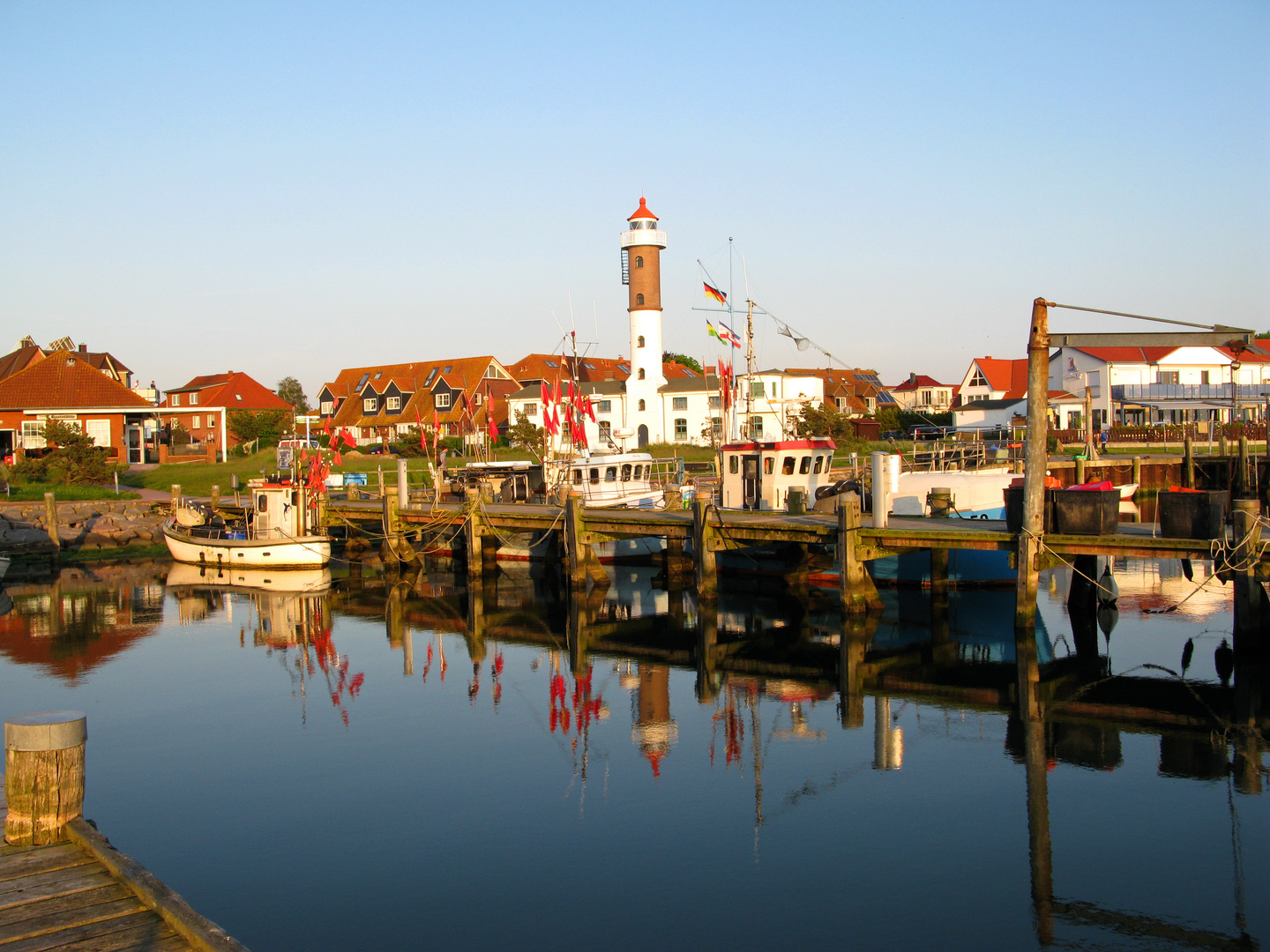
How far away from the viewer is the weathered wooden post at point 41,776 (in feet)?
24.7

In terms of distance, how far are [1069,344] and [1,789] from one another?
1703 cm

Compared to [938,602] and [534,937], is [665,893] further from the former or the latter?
[938,602]

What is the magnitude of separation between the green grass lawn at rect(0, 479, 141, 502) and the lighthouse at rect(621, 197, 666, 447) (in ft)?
110

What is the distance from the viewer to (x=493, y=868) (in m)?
10.6

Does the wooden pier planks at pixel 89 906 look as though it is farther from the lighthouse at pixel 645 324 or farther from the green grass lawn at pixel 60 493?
the lighthouse at pixel 645 324

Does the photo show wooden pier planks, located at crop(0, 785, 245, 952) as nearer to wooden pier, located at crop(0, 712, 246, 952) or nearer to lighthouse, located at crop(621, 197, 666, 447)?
wooden pier, located at crop(0, 712, 246, 952)

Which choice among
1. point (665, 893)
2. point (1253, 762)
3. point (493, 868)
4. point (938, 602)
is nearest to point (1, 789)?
point (493, 868)

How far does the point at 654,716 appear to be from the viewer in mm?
16375

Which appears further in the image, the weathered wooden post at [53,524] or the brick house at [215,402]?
the brick house at [215,402]

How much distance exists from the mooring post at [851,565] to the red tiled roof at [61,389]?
144ft

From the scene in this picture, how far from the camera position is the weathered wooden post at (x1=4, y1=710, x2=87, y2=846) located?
7.52 metres

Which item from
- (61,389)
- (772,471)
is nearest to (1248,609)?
(772,471)

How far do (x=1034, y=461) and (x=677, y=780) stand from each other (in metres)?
9.11

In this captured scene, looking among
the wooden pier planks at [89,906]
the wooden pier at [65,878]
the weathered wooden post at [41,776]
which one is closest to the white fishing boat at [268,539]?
the wooden pier at [65,878]
